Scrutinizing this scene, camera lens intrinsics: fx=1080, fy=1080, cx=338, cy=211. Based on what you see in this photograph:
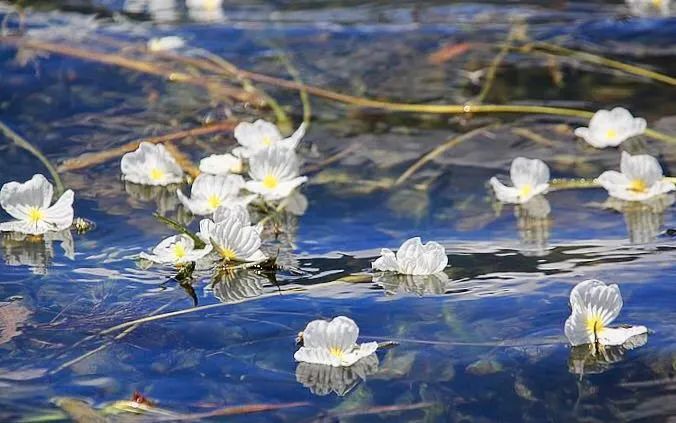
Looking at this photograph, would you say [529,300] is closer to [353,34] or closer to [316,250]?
[316,250]

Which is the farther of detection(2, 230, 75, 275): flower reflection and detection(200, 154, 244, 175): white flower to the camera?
detection(200, 154, 244, 175): white flower

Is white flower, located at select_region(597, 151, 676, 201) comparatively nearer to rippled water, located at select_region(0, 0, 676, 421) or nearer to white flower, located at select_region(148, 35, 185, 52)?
rippled water, located at select_region(0, 0, 676, 421)

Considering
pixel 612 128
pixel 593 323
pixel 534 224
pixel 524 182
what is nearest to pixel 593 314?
pixel 593 323

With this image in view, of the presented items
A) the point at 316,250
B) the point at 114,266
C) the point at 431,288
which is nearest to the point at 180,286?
the point at 114,266

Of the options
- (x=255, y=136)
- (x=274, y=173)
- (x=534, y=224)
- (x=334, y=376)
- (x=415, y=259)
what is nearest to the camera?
(x=334, y=376)

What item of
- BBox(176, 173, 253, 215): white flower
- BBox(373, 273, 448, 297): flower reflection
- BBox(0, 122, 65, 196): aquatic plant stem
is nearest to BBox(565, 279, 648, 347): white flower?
BBox(373, 273, 448, 297): flower reflection

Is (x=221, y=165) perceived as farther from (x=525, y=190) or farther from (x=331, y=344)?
(x=331, y=344)

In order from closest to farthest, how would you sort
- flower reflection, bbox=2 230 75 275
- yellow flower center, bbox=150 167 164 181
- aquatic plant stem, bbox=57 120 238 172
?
flower reflection, bbox=2 230 75 275 → yellow flower center, bbox=150 167 164 181 → aquatic plant stem, bbox=57 120 238 172

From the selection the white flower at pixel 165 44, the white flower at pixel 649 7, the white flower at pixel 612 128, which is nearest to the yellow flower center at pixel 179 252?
the white flower at pixel 612 128
